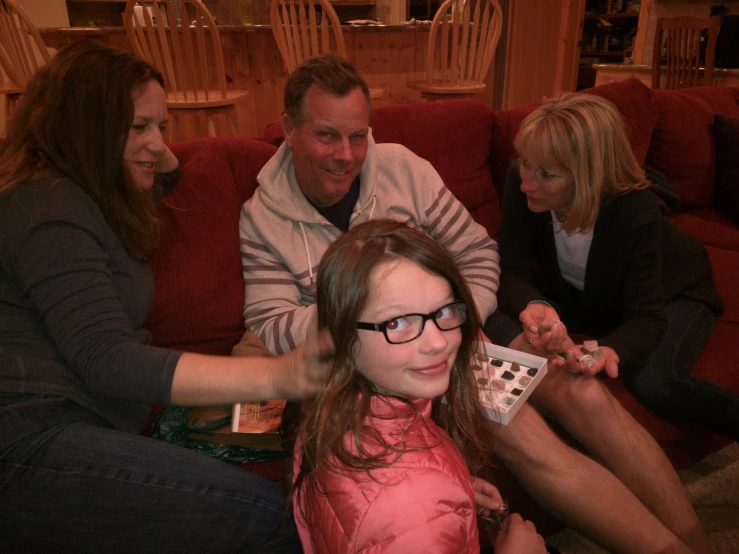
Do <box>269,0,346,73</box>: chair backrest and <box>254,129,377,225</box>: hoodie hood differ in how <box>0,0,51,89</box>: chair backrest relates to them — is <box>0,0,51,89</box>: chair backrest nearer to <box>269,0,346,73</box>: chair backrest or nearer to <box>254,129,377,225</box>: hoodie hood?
<box>269,0,346,73</box>: chair backrest

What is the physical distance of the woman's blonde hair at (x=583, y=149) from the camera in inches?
56.0

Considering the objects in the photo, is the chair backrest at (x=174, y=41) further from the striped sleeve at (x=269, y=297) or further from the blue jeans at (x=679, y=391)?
the blue jeans at (x=679, y=391)

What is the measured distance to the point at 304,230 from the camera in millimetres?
1517

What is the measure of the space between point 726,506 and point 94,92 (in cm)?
188

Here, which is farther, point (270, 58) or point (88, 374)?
point (270, 58)

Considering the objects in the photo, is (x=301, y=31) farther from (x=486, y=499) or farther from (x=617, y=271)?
(x=486, y=499)

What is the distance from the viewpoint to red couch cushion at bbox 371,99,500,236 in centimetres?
187

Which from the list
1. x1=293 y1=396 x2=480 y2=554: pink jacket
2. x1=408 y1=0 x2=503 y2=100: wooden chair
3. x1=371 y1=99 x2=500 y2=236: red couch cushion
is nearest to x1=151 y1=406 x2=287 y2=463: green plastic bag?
x1=293 y1=396 x2=480 y2=554: pink jacket

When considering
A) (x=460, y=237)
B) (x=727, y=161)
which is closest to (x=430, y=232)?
(x=460, y=237)

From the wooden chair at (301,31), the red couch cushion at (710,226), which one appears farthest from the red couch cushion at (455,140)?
the wooden chair at (301,31)

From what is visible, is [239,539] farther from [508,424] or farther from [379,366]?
[508,424]

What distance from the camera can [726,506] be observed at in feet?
5.30

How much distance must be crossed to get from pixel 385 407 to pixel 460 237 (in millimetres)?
899

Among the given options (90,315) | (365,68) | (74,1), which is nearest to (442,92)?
(365,68)
